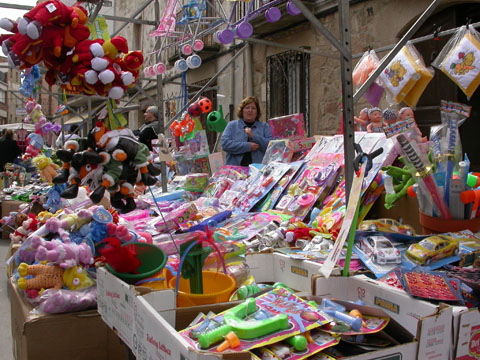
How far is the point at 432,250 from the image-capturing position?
1.62 meters

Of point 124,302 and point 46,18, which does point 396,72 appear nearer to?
point 46,18

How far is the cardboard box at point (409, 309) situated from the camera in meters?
1.10

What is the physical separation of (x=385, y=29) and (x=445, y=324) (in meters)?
5.28

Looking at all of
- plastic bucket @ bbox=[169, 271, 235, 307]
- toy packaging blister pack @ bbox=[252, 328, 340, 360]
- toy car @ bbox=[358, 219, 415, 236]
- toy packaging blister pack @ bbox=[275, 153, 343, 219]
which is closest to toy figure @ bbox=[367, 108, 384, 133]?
toy packaging blister pack @ bbox=[275, 153, 343, 219]

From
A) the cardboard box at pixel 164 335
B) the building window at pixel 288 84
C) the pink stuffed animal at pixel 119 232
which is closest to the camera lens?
the cardboard box at pixel 164 335

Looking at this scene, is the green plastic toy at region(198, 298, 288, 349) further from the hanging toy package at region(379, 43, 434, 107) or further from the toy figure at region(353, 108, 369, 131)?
the toy figure at region(353, 108, 369, 131)

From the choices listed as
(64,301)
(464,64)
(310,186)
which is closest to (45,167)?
(64,301)

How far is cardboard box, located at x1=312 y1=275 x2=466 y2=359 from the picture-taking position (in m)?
1.10

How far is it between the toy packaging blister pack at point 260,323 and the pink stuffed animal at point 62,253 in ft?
3.56

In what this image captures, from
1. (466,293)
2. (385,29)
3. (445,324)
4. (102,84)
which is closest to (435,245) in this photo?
(466,293)

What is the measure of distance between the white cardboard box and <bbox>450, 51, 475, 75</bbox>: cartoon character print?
2.20m

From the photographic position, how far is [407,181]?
7.83 feet

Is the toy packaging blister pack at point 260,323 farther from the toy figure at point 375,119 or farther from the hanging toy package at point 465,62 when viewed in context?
the toy figure at point 375,119

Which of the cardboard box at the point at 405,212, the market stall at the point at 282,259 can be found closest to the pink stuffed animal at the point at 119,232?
the market stall at the point at 282,259
